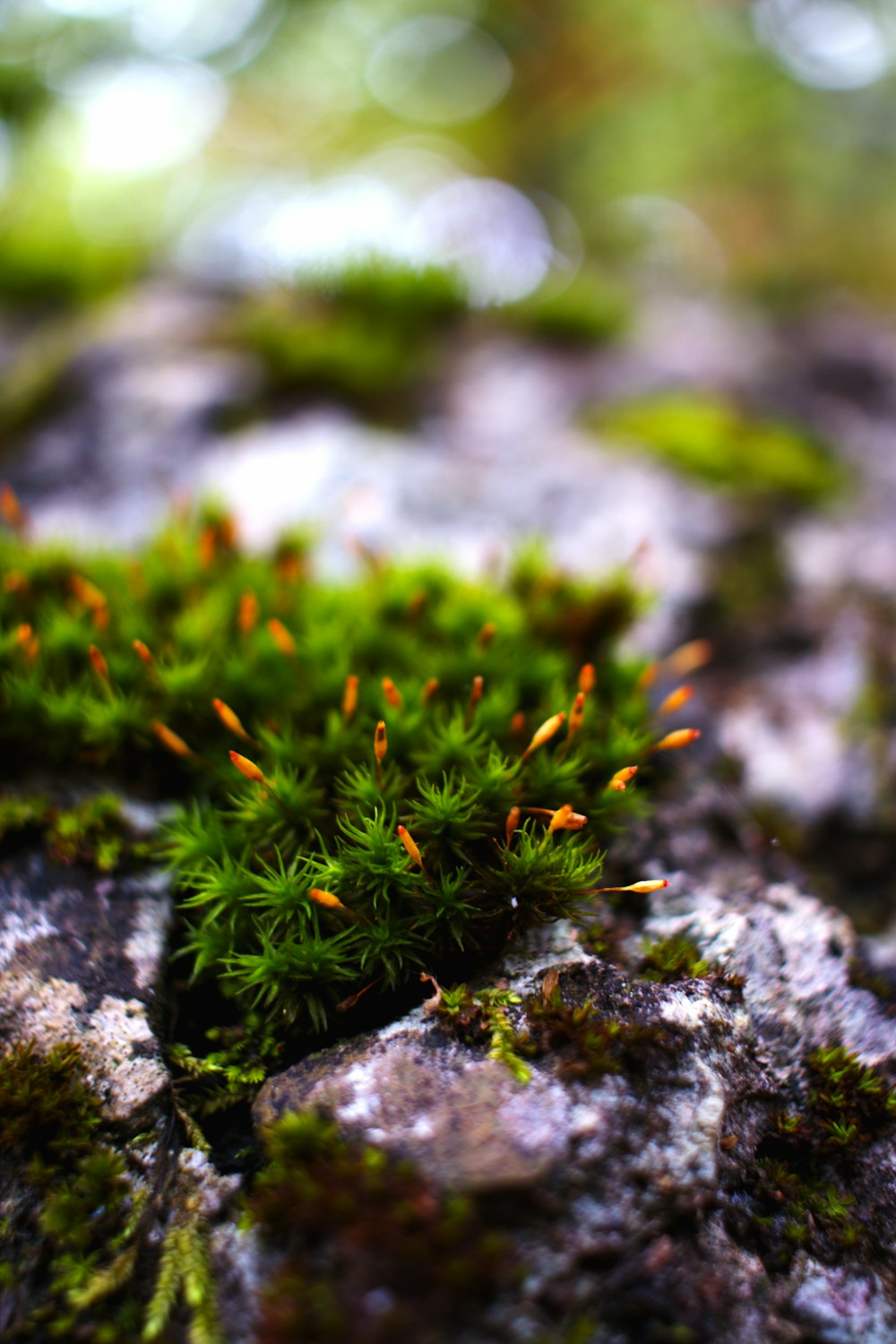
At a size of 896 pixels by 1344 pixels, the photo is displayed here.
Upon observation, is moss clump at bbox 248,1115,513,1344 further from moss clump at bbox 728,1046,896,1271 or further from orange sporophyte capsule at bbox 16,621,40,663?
orange sporophyte capsule at bbox 16,621,40,663

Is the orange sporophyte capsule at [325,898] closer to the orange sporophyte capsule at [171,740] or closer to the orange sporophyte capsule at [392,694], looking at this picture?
the orange sporophyte capsule at [392,694]

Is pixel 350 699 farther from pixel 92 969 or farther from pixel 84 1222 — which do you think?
pixel 84 1222

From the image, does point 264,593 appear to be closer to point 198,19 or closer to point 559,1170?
point 559,1170

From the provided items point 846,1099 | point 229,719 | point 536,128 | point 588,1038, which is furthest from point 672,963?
point 536,128

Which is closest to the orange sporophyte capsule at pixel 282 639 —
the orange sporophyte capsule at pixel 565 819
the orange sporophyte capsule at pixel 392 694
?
the orange sporophyte capsule at pixel 392 694

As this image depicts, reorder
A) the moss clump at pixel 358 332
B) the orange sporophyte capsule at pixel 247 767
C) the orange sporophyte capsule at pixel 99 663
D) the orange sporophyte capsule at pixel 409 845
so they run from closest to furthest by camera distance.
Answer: the orange sporophyte capsule at pixel 409 845 → the orange sporophyte capsule at pixel 247 767 → the orange sporophyte capsule at pixel 99 663 → the moss clump at pixel 358 332

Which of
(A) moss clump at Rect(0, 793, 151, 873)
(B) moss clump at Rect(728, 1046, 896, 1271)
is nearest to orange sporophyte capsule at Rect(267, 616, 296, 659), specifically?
(A) moss clump at Rect(0, 793, 151, 873)

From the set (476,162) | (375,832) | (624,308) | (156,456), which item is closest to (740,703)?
(375,832)
